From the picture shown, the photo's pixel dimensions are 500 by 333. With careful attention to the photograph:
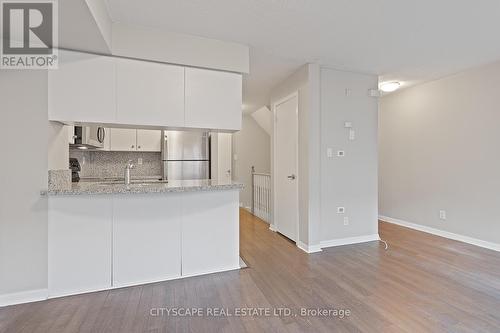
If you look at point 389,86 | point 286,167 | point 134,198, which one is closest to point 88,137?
point 134,198

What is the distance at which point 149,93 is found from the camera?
2430 millimetres

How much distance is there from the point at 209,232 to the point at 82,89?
5.83 ft

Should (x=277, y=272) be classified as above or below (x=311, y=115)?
below

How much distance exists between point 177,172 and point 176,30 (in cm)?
265

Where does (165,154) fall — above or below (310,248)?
above

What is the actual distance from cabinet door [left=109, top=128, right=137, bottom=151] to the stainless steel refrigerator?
0.51 m

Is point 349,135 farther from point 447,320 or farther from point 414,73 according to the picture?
point 447,320

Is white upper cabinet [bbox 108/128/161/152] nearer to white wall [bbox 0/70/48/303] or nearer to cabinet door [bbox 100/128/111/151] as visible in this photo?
cabinet door [bbox 100/128/111/151]

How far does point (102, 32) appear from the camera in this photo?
1974mm

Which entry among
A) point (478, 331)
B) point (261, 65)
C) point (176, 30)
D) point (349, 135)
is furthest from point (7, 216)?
point (349, 135)

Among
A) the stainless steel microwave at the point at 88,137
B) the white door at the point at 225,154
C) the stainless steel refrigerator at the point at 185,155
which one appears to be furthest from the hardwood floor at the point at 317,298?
the white door at the point at 225,154

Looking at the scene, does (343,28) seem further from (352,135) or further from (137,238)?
(137,238)

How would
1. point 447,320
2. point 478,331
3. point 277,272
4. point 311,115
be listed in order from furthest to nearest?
point 311,115
point 277,272
point 447,320
point 478,331

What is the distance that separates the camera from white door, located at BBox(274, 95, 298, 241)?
3.62 m
